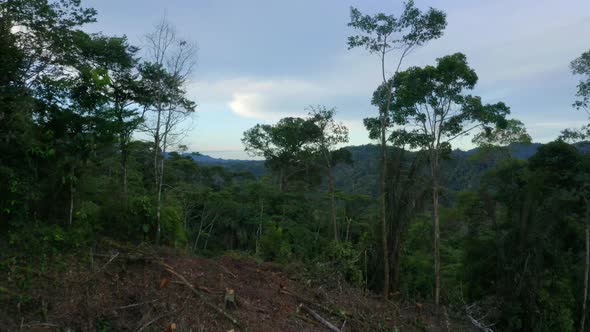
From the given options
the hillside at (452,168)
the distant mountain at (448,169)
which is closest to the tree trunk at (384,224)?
the hillside at (452,168)

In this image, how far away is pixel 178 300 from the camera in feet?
15.8

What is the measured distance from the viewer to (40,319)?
4.09 m

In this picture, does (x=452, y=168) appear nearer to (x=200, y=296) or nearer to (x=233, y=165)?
(x=200, y=296)

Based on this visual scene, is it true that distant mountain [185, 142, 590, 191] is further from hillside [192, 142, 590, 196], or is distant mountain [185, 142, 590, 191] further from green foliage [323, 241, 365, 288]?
green foliage [323, 241, 365, 288]

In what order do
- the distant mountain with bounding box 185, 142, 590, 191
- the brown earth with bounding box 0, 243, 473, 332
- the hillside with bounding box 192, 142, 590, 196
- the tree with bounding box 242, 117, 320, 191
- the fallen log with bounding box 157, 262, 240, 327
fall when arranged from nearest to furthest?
the brown earth with bounding box 0, 243, 473, 332, the fallen log with bounding box 157, 262, 240, 327, the hillside with bounding box 192, 142, 590, 196, the distant mountain with bounding box 185, 142, 590, 191, the tree with bounding box 242, 117, 320, 191

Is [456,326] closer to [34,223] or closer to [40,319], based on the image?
[40,319]

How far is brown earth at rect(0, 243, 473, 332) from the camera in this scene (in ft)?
13.8

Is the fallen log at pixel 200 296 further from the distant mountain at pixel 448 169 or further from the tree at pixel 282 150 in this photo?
the tree at pixel 282 150

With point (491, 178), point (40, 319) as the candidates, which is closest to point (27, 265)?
point (40, 319)

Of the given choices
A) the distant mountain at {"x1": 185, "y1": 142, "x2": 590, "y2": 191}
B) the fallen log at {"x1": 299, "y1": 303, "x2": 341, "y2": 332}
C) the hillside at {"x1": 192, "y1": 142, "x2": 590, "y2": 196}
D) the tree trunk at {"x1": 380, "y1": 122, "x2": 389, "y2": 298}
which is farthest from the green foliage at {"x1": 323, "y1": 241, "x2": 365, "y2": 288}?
the distant mountain at {"x1": 185, "y1": 142, "x2": 590, "y2": 191}

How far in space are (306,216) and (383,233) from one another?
49.2ft

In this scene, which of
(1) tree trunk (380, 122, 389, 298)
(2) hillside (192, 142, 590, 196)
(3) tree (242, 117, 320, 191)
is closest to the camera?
(1) tree trunk (380, 122, 389, 298)

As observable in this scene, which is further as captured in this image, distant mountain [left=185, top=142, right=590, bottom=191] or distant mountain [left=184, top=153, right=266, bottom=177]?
distant mountain [left=184, top=153, right=266, bottom=177]

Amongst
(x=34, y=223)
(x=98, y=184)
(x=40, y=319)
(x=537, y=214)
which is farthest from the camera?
(x=537, y=214)
